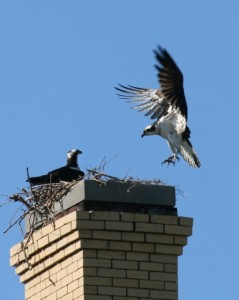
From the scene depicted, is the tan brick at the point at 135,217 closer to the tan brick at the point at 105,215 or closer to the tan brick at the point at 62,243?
the tan brick at the point at 105,215

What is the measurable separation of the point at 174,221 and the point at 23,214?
1.97 metres

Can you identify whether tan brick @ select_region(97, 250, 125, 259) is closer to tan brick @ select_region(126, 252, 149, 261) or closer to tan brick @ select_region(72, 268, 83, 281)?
tan brick @ select_region(126, 252, 149, 261)

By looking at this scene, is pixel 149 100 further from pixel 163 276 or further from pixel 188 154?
pixel 163 276

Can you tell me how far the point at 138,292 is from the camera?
11.9 meters

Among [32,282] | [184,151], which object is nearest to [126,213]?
[32,282]

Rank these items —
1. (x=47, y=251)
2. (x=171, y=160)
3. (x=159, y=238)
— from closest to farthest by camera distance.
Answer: (x=159, y=238)
(x=47, y=251)
(x=171, y=160)

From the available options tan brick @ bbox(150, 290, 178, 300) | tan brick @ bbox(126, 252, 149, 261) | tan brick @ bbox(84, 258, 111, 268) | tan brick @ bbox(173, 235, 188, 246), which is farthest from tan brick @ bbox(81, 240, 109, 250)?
tan brick @ bbox(173, 235, 188, 246)

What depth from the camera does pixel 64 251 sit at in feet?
40.4

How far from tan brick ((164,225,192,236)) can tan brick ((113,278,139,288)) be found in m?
0.67

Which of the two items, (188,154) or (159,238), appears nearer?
(159,238)

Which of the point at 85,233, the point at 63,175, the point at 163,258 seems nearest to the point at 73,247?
the point at 85,233

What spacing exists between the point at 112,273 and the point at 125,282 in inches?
5.7

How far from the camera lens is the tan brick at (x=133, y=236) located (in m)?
12.2

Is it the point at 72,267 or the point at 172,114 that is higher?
the point at 172,114
